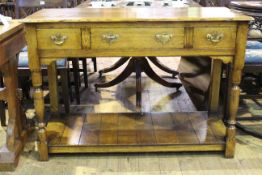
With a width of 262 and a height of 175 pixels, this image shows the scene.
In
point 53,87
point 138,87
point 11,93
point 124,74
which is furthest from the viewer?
point 124,74

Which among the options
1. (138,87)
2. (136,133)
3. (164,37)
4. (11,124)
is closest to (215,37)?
(164,37)

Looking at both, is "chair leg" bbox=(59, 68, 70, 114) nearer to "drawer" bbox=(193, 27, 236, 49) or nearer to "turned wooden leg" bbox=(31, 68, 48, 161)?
"turned wooden leg" bbox=(31, 68, 48, 161)

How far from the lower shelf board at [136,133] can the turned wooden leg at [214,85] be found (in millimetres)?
79

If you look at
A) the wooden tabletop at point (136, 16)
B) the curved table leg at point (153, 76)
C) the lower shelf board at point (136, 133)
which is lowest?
the lower shelf board at point (136, 133)

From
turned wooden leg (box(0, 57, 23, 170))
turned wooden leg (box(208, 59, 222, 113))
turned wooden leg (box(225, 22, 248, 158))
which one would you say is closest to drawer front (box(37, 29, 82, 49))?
turned wooden leg (box(0, 57, 23, 170))

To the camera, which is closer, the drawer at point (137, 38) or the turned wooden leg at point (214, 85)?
the drawer at point (137, 38)

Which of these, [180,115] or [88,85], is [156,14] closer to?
[180,115]

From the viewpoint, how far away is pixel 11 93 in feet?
6.65

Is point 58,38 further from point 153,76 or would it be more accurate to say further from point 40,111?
point 153,76

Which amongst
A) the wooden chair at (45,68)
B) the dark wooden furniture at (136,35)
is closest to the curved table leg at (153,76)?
the wooden chair at (45,68)

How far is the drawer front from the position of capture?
1.78 metres

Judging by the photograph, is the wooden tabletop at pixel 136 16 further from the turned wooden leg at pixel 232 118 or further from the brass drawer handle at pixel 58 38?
the turned wooden leg at pixel 232 118

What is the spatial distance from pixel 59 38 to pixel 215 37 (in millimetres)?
804

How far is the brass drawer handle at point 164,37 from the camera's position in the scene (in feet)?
5.90
